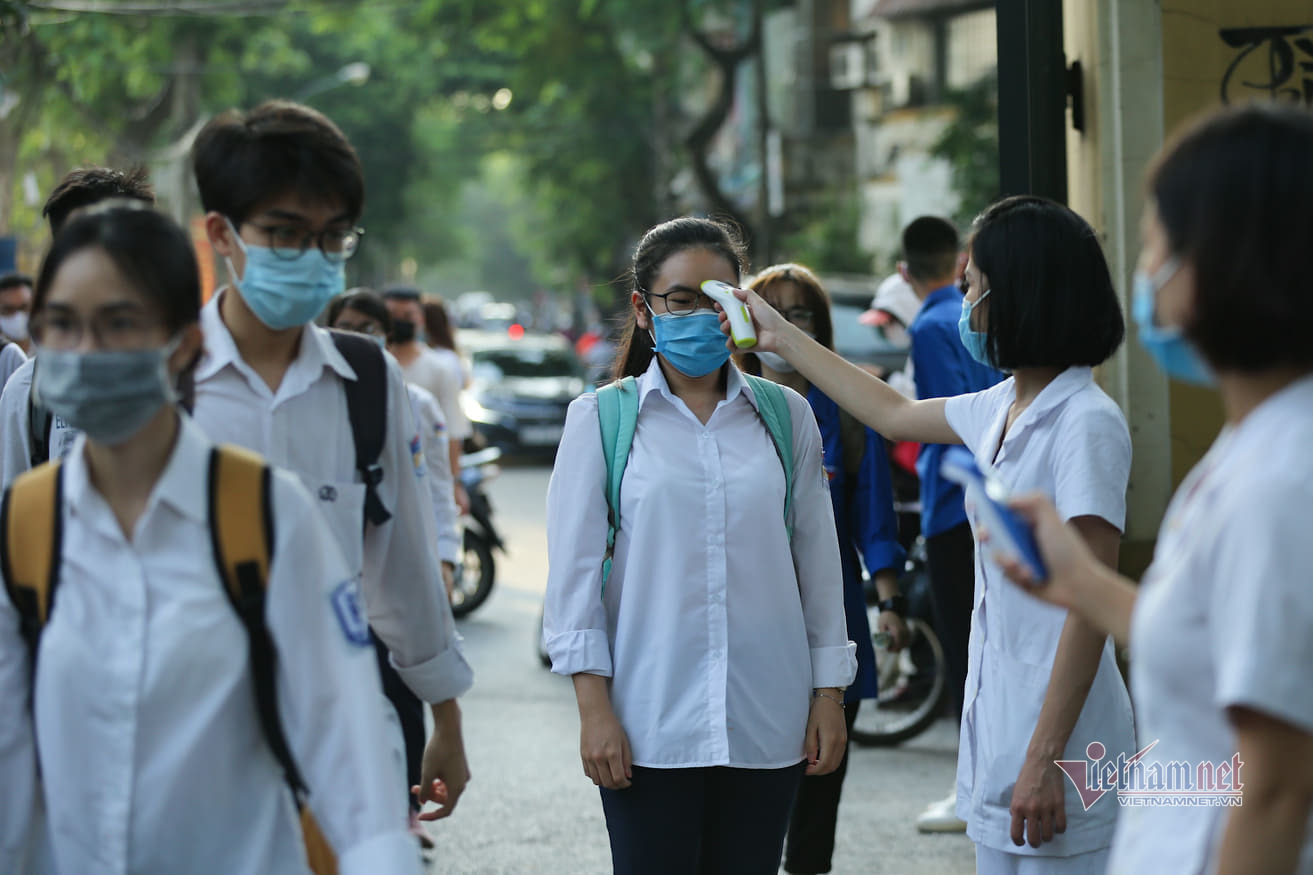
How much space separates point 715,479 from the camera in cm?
347

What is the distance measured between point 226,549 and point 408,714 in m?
2.53

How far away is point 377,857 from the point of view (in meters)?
2.24

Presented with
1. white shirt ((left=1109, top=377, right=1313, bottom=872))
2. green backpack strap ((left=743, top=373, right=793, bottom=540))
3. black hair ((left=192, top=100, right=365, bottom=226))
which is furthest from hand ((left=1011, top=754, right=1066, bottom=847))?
black hair ((left=192, top=100, right=365, bottom=226))

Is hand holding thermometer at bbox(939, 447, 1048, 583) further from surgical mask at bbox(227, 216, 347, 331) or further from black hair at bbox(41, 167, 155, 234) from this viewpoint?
black hair at bbox(41, 167, 155, 234)

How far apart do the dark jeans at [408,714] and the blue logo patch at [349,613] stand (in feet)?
3.78

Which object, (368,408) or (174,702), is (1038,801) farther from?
(174,702)

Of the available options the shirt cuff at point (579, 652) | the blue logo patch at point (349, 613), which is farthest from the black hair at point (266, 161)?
the shirt cuff at point (579, 652)

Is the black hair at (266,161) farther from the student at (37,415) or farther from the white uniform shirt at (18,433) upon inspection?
the white uniform shirt at (18,433)

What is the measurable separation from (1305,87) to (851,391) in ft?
10.9

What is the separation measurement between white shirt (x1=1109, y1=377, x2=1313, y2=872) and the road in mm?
3920

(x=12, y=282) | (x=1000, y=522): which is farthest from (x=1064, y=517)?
(x=12, y=282)

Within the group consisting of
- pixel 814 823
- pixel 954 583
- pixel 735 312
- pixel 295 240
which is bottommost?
pixel 814 823

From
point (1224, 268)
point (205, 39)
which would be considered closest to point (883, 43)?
point (205, 39)

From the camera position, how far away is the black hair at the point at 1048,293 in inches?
130
